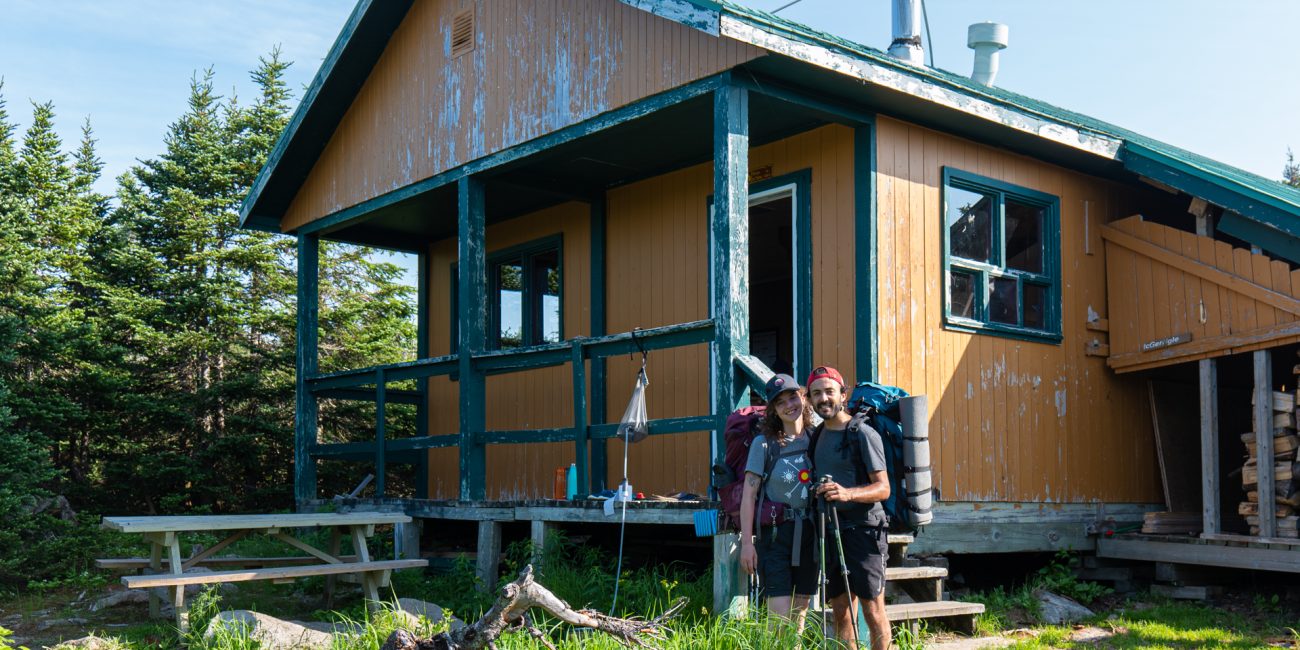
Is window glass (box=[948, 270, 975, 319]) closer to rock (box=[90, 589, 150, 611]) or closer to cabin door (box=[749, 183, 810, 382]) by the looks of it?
cabin door (box=[749, 183, 810, 382])

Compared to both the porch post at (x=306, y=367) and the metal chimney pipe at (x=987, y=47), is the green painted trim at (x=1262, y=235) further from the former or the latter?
the porch post at (x=306, y=367)

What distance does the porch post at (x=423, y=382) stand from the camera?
46.6 ft

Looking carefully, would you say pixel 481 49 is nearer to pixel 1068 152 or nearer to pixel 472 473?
pixel 472 473

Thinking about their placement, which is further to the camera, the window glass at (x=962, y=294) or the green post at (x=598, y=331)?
the green post at (x=598, y=331)

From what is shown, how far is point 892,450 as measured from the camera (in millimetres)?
7184

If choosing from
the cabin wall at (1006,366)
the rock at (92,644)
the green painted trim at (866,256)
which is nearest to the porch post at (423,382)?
the rock at (92,644)

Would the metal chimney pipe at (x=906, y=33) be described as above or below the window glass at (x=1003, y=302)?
above

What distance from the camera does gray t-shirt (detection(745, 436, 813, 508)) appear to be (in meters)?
6.55

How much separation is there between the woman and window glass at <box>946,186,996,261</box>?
136 inches

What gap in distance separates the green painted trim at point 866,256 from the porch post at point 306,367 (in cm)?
656

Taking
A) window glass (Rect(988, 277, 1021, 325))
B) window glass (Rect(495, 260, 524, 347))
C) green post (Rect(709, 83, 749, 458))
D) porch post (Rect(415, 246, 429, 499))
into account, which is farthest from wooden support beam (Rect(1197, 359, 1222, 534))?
porch post (Rect(415, 246, 429, 499))

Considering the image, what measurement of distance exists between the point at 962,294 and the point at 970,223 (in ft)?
2.04

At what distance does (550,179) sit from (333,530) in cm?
381

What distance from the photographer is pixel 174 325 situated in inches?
703
